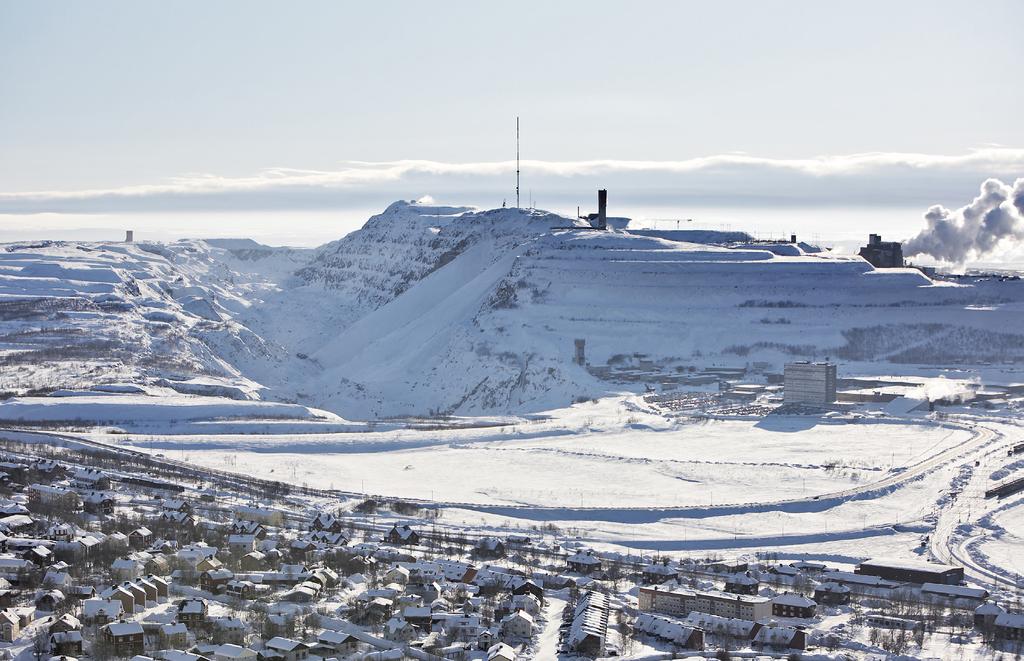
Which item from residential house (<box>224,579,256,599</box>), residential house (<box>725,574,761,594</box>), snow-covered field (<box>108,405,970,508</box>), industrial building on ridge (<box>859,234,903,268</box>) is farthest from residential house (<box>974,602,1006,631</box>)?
industrial building on ridge (<box>859,234,903,268</box>)

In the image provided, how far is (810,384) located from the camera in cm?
9831

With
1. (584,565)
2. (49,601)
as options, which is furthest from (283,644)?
(584,565)

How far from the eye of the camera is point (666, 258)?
131375 millimetres

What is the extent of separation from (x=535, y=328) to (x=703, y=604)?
73122mm

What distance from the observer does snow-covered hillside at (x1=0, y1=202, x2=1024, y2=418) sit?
366ft

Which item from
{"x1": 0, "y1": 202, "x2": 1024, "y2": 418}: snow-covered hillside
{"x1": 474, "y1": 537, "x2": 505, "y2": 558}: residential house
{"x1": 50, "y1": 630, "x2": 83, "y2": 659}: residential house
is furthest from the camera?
{"x1": 0, "y1": 202, "x2": 1024, "y2": 418}: snow-covered hillside

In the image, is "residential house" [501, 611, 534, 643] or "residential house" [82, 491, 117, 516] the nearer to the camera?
"residential house" [501, 611, 534, 643]

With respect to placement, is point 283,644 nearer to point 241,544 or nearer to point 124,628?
point 124,628

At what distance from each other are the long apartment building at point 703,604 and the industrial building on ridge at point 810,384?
52738mm

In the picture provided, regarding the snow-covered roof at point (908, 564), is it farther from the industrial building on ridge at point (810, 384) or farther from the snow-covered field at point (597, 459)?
the industrial building on ridge at point (810, 384)

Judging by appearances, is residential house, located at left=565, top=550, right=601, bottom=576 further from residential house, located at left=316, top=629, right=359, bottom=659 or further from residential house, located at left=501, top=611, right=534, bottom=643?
residential house, located at left=316, top=629, right=359, bottom=659

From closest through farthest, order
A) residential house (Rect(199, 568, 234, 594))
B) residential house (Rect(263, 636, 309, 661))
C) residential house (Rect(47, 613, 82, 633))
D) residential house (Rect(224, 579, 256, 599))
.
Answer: residential house (Rect(263, 636, 309, 661))
residential house (Rect(47, 613, 82, 633))
residential house (Rect(224, 579, 256, 599))
residential house (Rect(199, 568, 234, 594))

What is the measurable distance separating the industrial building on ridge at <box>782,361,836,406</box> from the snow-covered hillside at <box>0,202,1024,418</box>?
13526 mm

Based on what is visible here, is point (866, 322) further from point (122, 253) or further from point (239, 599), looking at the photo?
point (122, 253)
